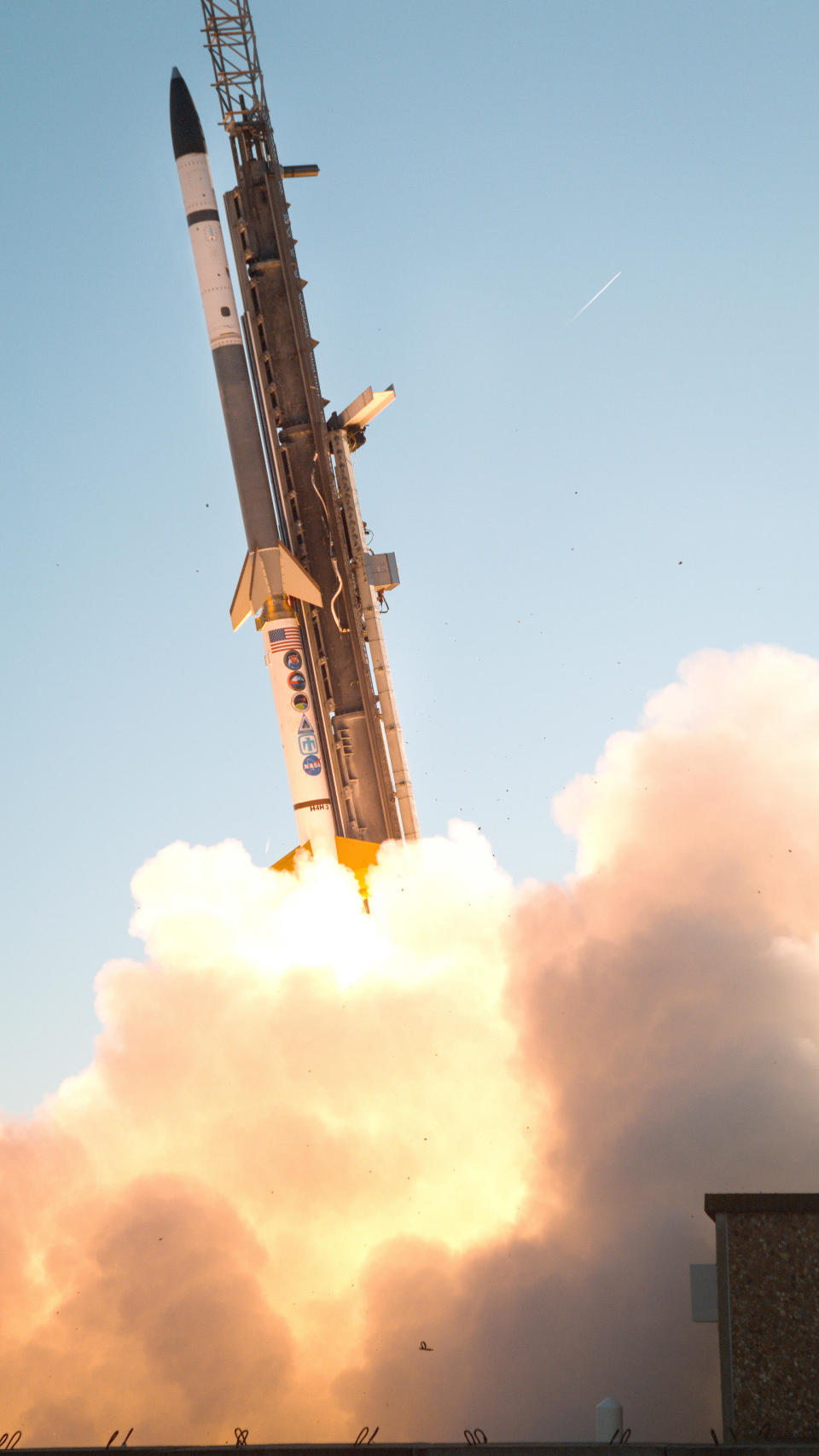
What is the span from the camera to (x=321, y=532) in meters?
23.6

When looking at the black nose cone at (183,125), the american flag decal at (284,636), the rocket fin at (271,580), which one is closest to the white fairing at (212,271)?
the black nose cone at (183,125)

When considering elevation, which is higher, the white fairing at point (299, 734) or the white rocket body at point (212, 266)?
the white rocket body at point (212, 266)

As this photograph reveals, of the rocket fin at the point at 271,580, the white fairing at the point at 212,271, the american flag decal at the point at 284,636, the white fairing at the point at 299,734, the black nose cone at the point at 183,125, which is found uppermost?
the black nose cone at the point at 183,125

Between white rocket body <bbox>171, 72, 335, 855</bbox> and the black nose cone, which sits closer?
white rocket body <bbox>171, 72, 335, 855</bbox>

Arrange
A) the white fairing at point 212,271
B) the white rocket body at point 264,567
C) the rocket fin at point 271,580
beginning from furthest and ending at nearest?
the white fairing at point 212,271 < the white rocket body at point 264,567 < the rocket fin at point 271,580

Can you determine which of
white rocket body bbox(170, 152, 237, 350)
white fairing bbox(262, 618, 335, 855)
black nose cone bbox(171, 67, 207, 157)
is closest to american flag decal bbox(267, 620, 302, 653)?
white fairing bbox(262, 618, 335, 855)

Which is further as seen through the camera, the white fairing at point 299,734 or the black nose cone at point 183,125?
the black nose cone at point 183,125

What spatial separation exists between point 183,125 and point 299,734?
982 cm

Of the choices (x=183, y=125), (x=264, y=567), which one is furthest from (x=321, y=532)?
(x=183, y=125)

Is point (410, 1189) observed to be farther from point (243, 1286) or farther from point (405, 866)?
point (405, 866)

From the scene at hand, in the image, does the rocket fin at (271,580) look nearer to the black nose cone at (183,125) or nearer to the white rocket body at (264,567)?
the white rocket body at (264,567)

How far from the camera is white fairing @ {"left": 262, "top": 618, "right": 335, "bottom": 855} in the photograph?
23.0 metres

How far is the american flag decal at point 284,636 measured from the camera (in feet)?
76.2

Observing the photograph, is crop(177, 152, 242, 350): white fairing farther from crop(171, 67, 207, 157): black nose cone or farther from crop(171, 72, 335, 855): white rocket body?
crop(171, 67, 207, 157): black nose cone
